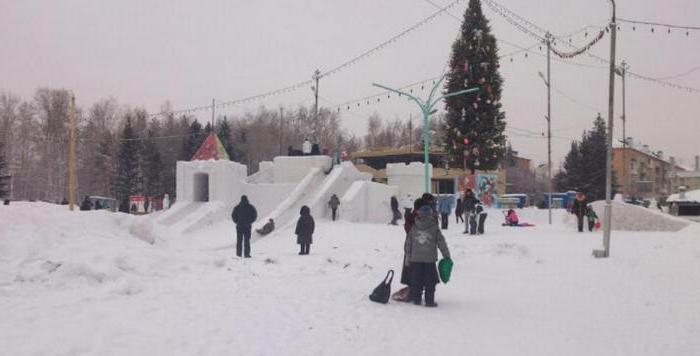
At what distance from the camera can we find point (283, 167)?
32.0 meters

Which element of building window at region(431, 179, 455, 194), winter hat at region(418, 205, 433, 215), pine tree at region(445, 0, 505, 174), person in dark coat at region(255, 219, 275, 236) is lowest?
person in dark coat at region(255, 219, 275, 236)

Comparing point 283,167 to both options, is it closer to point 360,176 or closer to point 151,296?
point 360,176

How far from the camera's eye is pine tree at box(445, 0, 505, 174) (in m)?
35.9

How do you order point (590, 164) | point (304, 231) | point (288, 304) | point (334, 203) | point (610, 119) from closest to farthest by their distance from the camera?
1. point (288, 304)
2. point (610, 119)
3. point (304, 231)
4. point (334, 203)
5. point (590, 164)

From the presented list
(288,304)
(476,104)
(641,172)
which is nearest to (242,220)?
(288,304)

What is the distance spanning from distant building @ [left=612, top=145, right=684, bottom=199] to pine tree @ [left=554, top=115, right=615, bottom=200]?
62.4 ft

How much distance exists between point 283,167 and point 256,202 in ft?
8.82

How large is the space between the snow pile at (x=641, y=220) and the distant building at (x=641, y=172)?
59629 mm

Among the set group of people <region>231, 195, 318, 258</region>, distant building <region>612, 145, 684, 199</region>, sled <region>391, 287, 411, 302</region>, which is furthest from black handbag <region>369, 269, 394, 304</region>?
distant building <region>612, 145, 684, 199</region>

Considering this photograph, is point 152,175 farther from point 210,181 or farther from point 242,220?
point 242,220

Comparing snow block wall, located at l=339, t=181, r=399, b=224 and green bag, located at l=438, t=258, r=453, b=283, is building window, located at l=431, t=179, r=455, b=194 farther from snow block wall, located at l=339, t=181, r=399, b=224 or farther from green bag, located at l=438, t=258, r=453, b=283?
green bag, located at l=438, t=258, r=453, b=283

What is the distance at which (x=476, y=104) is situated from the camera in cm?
3591

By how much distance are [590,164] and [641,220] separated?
1501 inches

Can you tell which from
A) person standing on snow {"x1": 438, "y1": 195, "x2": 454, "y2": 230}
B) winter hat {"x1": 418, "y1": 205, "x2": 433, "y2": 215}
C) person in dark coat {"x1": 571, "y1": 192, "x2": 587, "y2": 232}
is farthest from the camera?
person standing on snow {"x1": 438, "y1": 195, "x2": 454, "y2": 230}
